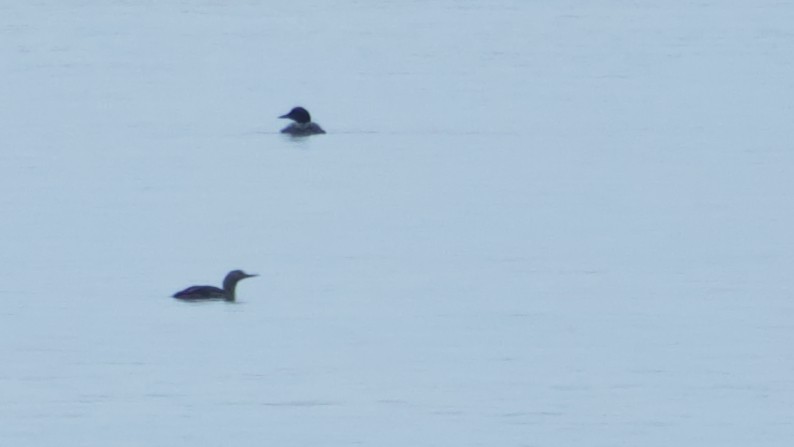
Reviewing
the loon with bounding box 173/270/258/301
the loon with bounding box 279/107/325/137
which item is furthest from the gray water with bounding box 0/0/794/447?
the loon with bounding box 279/107/325/137

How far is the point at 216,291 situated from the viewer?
15797 millimetres

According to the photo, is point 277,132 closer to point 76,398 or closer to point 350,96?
point 350,96

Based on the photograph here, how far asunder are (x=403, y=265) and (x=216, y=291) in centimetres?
198

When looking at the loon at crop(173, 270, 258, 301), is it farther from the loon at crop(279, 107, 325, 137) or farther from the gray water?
the loon at crop(279, 107, 325, 137)

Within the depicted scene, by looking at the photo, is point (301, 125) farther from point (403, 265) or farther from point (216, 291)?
point (216, 291)

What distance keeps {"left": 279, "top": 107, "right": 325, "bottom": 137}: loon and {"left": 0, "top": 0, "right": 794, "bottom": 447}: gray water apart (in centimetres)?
19

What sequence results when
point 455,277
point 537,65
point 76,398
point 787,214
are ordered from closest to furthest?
point 76,398 → point 455,277 → point 787,214 → point 537,65

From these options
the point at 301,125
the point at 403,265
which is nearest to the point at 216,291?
the point at 403,265

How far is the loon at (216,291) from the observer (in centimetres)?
1570

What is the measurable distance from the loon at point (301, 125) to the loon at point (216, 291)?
11.3 metres

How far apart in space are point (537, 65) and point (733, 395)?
30.9 metres

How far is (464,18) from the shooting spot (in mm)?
66125

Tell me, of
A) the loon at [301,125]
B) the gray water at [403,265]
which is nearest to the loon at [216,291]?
the gray water at [403,265]

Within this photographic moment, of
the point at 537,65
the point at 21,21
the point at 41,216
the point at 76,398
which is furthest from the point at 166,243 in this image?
the point at 21,21
